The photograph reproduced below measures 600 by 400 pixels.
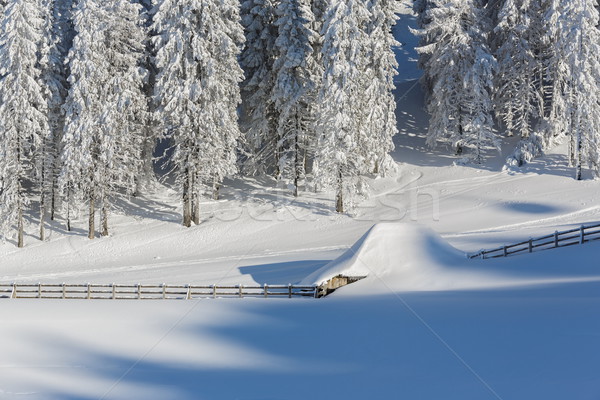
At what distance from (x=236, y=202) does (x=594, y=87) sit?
2461 centimetres

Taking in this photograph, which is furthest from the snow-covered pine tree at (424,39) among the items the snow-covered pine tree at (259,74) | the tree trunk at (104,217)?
the tree trunk at (104,217)

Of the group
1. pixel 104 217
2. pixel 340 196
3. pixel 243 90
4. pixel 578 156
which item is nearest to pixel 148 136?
pixel 104 217

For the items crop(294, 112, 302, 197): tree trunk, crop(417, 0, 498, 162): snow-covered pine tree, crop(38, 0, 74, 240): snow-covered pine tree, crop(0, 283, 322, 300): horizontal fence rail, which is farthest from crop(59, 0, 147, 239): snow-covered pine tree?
crop(417, 0, 498, 162): snow-covered pine tree

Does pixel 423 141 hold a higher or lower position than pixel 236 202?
higher

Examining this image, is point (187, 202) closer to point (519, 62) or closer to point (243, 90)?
point (243, 90)

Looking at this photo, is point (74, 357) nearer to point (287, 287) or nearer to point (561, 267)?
point (287, 287)

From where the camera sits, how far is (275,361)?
42.9ft

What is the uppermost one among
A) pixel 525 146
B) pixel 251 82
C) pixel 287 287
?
pixel 251 82

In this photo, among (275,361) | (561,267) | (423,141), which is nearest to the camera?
(275,361)

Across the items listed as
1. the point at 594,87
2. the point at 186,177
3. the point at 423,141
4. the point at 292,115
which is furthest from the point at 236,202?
the point at 594,87

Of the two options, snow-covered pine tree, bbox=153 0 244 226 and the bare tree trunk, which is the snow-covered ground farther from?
snow-covered pine tree, bbox=153 0 244 226

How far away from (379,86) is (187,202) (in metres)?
16.0

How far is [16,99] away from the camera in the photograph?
114 ft

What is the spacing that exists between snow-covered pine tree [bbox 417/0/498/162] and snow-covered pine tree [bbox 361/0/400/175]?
439cm
